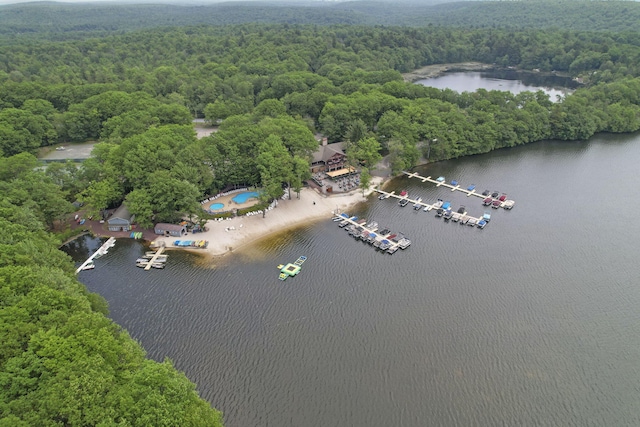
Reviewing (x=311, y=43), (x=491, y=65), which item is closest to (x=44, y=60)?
(x=311, y=43)

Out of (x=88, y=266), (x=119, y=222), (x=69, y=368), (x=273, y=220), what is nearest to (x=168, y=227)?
(x=119, y=222)

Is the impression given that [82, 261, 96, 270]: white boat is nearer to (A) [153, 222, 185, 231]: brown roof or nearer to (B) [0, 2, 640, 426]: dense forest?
(B) [0, 2, 640, 426]: dense forest

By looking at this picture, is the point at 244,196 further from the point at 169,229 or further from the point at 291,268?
the point at 291,268

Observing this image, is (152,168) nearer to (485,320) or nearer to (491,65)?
(485,320)

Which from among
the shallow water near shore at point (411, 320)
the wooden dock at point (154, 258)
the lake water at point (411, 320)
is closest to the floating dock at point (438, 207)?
the lake water at point (411, 320)

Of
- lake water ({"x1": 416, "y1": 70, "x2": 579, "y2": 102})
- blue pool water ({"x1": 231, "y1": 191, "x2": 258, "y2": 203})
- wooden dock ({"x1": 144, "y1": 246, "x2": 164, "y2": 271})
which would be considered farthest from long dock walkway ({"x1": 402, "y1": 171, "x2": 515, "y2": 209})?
lake water ({"x1": 416, "y1": 70, "x2": 579, "y2": 102})
